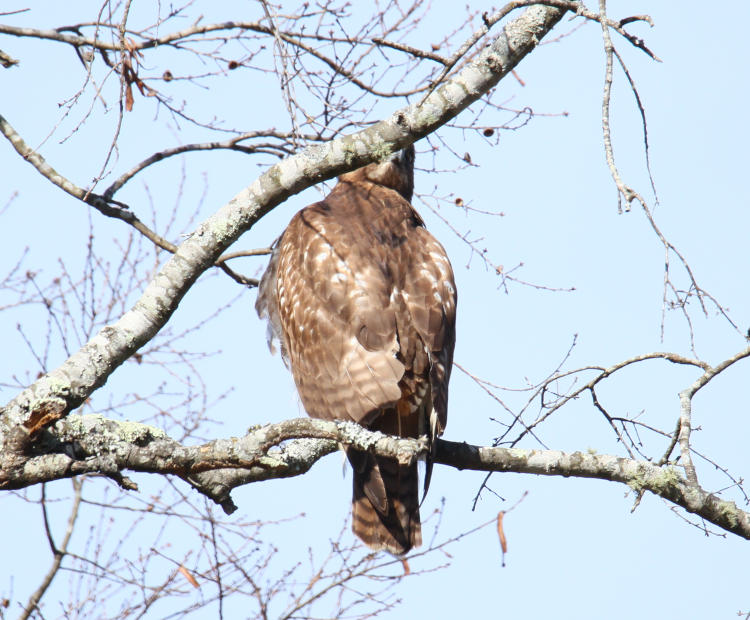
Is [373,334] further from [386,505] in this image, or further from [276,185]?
[276,185]

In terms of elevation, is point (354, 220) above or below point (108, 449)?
above

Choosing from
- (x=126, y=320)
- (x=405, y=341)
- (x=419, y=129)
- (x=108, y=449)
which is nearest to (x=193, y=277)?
(x=126, y=320)

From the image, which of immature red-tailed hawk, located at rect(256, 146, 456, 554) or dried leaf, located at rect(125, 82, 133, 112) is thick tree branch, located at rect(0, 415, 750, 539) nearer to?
immature red-tailed hawk, located at rect(256, 146, 456, 554)

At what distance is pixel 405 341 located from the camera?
15.2ft

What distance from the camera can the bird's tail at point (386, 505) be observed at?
4.61m

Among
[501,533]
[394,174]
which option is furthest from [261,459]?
[394,174]

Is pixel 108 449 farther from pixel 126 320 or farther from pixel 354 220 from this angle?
pixel 354 220

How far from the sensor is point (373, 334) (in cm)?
462

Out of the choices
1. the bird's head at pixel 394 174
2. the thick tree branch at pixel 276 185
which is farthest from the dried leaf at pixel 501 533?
the bird's head at pixel 394 174

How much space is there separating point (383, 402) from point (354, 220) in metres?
1.34

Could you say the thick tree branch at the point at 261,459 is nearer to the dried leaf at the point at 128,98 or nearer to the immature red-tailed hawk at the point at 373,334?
the immature red-tailed hawk at the point at 373,334

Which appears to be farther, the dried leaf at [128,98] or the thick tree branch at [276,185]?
the dried leaf at [128,98]

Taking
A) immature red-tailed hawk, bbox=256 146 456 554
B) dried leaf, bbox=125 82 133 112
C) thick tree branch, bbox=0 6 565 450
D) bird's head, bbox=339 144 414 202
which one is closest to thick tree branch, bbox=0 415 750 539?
thick tree branch, bbox=0 6 565 450

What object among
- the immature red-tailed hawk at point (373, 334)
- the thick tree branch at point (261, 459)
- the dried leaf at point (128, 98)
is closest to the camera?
the thick tree branch at point (261, 459)
